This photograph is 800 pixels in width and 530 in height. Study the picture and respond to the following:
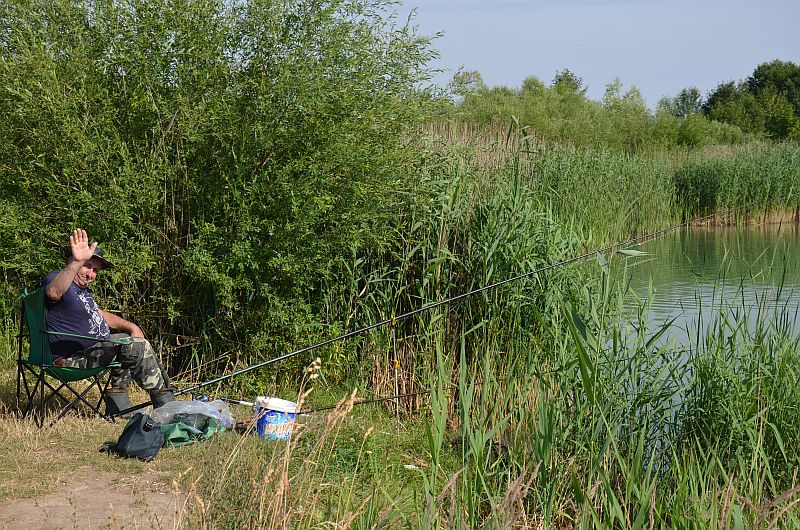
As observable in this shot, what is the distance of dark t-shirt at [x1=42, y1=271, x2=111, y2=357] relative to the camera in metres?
5.32

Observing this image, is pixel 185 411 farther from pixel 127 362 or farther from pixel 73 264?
pixel 73 264

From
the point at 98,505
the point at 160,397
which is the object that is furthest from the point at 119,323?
the point at 98,505

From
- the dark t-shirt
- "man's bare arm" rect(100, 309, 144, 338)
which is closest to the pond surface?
"man's bare arm" rect(100, 309, 144, 338)

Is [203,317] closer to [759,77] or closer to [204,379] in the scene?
[204,379]

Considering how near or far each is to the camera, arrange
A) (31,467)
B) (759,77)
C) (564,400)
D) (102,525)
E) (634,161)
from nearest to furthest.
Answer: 1. (102,525)
2. (31,467)
3. (564,400)
4. (634,161)
5. (759,77)

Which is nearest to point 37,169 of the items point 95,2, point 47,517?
point 95,2

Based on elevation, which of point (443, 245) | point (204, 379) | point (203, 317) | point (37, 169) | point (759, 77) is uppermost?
point (759, 77)

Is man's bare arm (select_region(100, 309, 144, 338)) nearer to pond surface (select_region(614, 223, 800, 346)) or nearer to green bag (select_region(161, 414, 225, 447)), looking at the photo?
green bag (select_region(161, 414, 225, 447))

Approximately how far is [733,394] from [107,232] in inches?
170

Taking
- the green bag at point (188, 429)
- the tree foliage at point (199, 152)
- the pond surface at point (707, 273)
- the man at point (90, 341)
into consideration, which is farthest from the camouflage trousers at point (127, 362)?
the pond surface at point (707, 273)

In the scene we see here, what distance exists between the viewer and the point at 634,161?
63.3 feet

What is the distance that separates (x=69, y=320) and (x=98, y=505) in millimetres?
1586

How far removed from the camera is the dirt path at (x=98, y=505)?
3.85m

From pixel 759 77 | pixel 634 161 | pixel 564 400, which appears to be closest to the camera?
pixel 564 400
